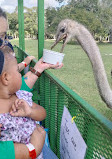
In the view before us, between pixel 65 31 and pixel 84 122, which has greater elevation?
pixel 65 31

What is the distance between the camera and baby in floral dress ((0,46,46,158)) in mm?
1111

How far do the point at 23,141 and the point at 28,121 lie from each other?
118 mm

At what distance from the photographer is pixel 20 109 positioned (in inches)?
47.1

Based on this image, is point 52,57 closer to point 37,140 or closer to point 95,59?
point 37,140

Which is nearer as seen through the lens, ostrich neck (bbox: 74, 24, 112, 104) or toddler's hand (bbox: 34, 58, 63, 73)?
toddler's hand (bbox: 34, 58, 63, 73)

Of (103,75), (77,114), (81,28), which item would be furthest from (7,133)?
(81,28)

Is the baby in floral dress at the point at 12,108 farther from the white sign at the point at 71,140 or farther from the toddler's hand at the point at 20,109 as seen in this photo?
the white sign at the point at 71,140

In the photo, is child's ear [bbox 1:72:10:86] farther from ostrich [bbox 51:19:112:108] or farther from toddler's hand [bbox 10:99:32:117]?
ostrich [bbox 51:19:112:108]

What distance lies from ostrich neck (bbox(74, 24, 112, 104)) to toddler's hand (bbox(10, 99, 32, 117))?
63.7 inches

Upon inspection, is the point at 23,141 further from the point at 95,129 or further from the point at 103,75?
the point at 103,75

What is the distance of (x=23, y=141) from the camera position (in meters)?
1.22

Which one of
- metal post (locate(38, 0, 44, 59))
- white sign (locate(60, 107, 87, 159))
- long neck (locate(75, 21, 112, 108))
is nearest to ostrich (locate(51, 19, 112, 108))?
long neck (locate(75, 21, 112, 108))

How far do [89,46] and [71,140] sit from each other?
190 cm

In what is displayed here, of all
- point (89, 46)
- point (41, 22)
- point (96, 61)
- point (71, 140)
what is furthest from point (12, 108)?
point (89, 46)
